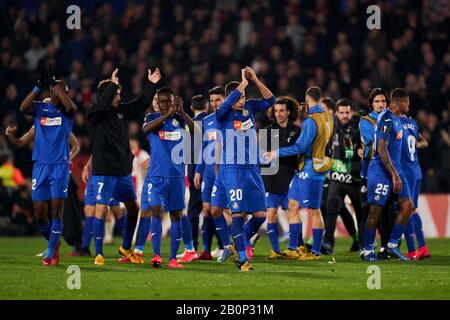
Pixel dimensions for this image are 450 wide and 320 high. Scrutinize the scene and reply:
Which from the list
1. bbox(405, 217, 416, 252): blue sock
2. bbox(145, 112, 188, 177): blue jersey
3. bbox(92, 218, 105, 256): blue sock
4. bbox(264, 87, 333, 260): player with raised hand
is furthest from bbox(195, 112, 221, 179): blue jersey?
bbox(405, 217, 416, 252): blue sock

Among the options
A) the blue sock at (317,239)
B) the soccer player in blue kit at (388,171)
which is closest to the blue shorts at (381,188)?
the soccer player in blue kit at (388,171)

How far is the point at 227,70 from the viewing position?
22453 mm

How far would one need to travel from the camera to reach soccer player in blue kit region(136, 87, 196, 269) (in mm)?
12141

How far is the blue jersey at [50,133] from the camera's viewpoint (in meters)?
12.3

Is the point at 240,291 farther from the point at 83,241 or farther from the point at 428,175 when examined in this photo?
the point at 428,175

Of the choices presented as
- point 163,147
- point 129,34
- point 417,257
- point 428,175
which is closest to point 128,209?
point 163,147

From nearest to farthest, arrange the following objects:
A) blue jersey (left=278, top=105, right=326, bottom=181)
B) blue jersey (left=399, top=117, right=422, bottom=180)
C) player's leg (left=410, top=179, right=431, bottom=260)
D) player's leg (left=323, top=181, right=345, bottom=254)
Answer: blue jersey (left=399, top=117, right=422, bottom=180)
player's leg (left=410, top=179, right=431, bottom=260)
blue jersey (left=278, top=105, right=326, bottom=181)
player's leg (left=323, top=181, right=345, bottom=254)

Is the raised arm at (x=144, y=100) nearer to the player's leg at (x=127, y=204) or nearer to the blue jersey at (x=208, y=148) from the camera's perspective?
the player's leg at (x=127, y=204)

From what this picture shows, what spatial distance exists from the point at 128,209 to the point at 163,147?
4.29ft

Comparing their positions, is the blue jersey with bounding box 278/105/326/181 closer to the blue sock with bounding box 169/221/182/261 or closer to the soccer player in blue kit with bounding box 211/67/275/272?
the soccer player in blue kit with bounding box 211/67/275/272

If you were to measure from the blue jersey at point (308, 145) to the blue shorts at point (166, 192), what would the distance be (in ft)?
6.85

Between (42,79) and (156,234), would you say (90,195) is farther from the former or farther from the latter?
(42,79)

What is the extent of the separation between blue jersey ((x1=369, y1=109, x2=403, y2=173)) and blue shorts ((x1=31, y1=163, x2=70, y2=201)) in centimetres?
402

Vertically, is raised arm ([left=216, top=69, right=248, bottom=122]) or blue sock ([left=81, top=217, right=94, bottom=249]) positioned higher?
raised arm ([left=216, top=69, right=248, bottom=122])
